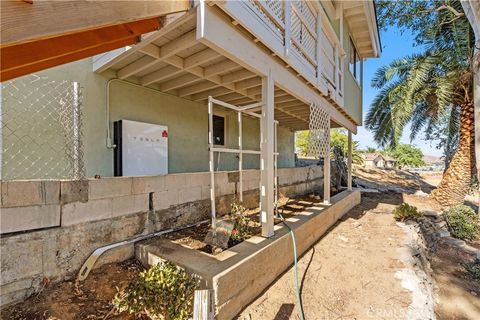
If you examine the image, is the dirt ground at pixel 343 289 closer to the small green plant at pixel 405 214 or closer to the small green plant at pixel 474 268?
the small green plant at pixel 474 268

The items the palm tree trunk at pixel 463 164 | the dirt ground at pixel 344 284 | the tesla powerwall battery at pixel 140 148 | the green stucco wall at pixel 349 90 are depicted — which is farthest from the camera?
the palm tree trunk at pixel 463 164

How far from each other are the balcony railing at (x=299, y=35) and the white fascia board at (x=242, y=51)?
0.43ft

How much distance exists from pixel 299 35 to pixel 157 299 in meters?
4.78

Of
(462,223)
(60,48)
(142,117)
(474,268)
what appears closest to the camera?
(60,48)

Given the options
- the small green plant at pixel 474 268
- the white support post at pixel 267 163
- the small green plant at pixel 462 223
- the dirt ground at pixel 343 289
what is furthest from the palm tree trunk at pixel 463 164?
the white support post at pixel 267 163

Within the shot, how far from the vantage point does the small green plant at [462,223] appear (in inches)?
287

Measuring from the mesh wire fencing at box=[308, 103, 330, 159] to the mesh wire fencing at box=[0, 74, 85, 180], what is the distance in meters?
4.24

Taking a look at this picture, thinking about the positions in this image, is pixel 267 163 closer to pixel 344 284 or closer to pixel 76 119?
pixel 344 284

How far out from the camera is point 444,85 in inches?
319

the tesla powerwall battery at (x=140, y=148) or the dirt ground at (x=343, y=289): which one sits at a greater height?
the tesla powerwall battery at (x=140, y=148)

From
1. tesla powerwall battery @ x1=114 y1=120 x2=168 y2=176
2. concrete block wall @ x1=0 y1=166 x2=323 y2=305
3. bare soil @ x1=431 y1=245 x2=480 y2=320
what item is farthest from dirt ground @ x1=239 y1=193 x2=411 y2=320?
tesla powerwall battery @ x1=114 y1=120 x2=168 y2=176

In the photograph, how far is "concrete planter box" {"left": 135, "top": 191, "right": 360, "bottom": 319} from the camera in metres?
2.36

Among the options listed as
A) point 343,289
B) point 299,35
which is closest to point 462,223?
point 343,289

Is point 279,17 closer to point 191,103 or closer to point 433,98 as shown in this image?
point 191,103
